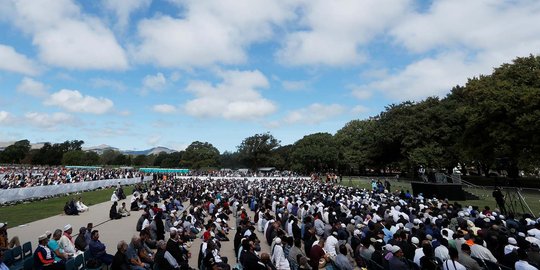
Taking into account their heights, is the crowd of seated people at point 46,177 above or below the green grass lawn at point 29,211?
above

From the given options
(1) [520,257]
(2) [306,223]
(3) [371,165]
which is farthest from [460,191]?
(3) [371,165]

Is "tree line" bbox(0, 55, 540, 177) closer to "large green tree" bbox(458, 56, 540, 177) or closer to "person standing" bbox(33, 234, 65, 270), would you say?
"large green tree" bbox(458, 56, 540, 177)

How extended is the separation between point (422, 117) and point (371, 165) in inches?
626

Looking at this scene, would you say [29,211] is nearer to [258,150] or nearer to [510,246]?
[510,246]

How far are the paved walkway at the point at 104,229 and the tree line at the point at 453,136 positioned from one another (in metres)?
14.7

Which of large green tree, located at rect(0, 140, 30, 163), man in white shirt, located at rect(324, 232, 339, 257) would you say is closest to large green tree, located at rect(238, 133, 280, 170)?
large green tree, located at rect(0, 140, 30, 163)

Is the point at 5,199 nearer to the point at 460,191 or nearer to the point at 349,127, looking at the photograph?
the point at 460,191

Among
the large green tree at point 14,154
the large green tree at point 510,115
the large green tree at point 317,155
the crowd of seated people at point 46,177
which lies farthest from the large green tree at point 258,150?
the large green tree at point 14,154

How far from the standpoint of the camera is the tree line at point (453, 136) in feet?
92.4

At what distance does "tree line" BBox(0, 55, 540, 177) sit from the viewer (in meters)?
28.2

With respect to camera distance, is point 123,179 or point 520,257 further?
point 123,179

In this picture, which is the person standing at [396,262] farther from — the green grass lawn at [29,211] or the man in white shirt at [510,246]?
the green grass lawn at [29,211]

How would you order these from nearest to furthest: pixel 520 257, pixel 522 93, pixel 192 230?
1. pixel 520 257
2. pixel 192 230
3. pixel 522 93

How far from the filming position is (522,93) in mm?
27594
